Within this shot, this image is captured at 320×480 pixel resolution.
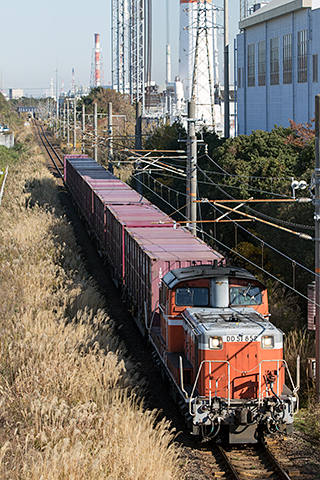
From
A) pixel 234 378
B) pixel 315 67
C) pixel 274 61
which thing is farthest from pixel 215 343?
pixel 274 61

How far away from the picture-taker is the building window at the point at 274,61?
143 ft

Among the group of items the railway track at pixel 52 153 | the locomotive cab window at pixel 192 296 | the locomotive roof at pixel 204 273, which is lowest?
the locomotive cab window at pixel 192 296

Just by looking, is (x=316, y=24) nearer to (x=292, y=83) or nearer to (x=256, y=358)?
(x=292, y=83)

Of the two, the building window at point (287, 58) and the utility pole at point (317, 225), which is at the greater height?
the building window at point (287, 58)

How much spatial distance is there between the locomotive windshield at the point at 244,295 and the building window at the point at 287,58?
3113 cm

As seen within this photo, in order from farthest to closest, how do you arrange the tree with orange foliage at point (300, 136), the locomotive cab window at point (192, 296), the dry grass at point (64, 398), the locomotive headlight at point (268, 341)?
the tree with orange foliage at point (300, 136)
the locomotive cab window at point (192, 296)
the locomotive headlight at point (268, 341)
the dry grass at point (64, 398)

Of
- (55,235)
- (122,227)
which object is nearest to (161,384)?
(122,227)

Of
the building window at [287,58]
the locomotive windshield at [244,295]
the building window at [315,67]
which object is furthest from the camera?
the building window at [287,58]


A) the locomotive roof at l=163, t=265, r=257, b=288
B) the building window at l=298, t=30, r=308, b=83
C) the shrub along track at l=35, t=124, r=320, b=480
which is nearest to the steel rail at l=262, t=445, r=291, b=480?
the shrub along track at l=35, t=124, r=320, b=480

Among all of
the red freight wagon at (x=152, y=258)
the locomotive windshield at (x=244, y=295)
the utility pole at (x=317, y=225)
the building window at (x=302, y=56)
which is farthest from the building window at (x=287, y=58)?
the locomotive windshield at (x=244, y=295)

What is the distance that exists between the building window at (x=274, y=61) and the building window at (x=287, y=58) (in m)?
1.30

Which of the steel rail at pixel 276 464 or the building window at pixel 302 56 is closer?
the steel rail at pixel 276 464

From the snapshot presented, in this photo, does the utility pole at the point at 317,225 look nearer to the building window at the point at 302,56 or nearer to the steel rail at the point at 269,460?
the steel rail at the point at 269,460

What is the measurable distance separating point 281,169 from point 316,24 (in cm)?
1265
